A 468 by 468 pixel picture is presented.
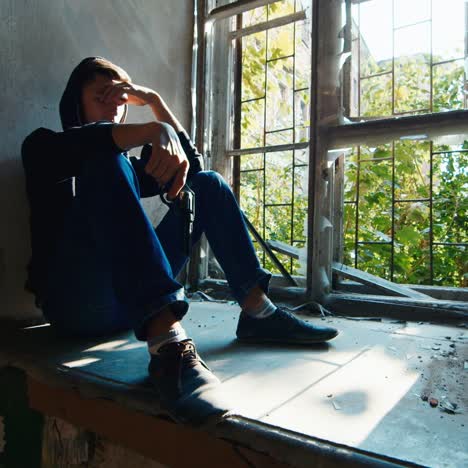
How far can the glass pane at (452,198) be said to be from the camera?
7.40 feet

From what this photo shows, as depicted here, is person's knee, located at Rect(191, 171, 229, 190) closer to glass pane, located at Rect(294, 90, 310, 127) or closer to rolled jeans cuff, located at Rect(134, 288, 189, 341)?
rolled jeans cuff, located at Rect(134, 288, 189, 341)

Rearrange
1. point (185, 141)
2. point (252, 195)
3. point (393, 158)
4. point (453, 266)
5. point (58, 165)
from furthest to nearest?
1. point (252, 195)
2. point (453, 266)
3. point (393, 158)
4. point (185, 141)
5. point (58, 165)

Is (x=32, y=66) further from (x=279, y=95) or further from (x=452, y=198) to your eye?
(x=452, y=198)

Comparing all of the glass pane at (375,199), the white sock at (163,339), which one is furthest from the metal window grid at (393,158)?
the white sock at (163,339)

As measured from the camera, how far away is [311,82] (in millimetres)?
1995

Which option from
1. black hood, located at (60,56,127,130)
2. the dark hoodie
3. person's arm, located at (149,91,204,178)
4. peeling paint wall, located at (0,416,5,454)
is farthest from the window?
peeling paint wall, located at (0,416,5,454)

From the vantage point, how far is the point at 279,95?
8.59ft

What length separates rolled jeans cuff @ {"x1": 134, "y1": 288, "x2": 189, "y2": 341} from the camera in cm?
94

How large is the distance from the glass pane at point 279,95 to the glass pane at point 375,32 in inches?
16.8

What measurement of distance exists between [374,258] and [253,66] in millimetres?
1355

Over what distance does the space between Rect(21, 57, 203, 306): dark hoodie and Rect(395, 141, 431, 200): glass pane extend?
4.62ft

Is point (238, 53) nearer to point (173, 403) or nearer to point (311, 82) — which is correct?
point (311, 82)

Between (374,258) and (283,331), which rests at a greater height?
(374,258)

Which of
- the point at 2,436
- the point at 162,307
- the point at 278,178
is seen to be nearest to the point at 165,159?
the point at 162,307
